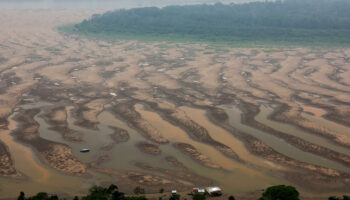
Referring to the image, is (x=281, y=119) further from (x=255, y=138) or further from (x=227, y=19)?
(x=227, y=19)

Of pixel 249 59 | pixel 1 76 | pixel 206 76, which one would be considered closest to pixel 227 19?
pixel 249 59

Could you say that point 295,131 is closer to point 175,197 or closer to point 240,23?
point 175,197

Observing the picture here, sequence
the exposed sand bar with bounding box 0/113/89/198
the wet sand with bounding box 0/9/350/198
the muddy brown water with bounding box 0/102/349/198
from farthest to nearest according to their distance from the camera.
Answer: the wet sand with bounding box 0/9/350/198
the muddy brown water with bounding box 0/102/349/198
the exposed sand bar with bounding box 0/113/89/198

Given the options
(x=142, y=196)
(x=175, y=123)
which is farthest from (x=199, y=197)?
(x=175, y=123)

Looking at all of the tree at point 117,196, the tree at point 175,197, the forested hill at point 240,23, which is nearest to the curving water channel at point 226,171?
the tree at point 175,197

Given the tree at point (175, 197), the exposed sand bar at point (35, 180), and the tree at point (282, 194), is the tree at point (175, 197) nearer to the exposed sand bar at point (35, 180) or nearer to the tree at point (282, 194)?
the tree at point (282, 194)

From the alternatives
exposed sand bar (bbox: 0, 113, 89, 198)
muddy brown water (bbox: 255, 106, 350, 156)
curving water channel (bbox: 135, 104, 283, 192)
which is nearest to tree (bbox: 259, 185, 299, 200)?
curving water channel (bbox: 135, 104, 283, 192)

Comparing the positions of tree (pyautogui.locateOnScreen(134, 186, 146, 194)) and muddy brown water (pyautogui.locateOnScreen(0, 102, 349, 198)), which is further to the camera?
muddy brown water (pyautogui.locateOnScreen(0, 102, 349, 198))

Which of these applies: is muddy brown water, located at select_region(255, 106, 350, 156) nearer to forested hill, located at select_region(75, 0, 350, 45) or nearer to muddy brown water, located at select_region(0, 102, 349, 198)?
muddy brown water, located at select_region(0, 102, 349, 198)
